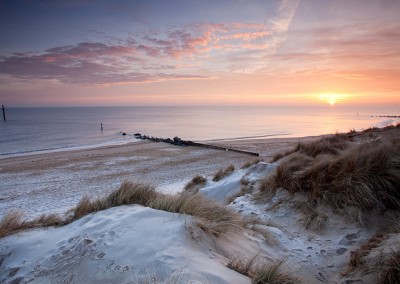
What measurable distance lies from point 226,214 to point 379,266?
2.44 meters

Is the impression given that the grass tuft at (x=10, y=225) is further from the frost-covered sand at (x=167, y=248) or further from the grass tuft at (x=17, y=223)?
the frost-covered sand at (x=167, y=248)

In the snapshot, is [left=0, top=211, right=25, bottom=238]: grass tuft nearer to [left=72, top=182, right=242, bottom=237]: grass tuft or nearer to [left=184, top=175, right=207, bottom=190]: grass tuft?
[left=72, top=182, right=242, bottom=237]: grass tuft

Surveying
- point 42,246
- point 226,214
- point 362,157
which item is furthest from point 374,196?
point 42,246

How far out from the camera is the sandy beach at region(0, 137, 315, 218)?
41.9 feet

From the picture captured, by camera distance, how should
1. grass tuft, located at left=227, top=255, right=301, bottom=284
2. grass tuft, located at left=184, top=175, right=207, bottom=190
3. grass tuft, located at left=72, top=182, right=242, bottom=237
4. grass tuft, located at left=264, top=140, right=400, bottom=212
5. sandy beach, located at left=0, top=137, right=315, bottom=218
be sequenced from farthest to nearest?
1. sandy beach, located at left=0, top=137, right=315, bottom=218
2. grass tuft, located at left=184, top=175, right=207, bottom=190
3. grass tuft, located at left=264, top=140, right=400, bottom=212
4. grass tuft, located at left=72, top=182, right=242, bottom=237
5. grass tuft, located at left=227, top=255, right=301, bottom=284

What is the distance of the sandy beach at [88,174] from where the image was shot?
1278 cm

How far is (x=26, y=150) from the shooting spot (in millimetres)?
30438

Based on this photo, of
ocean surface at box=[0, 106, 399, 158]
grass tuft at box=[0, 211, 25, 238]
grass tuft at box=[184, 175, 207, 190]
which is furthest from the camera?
ocean surface at box=[0, 106, 399, 158]

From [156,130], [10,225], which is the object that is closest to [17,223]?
[10,225]

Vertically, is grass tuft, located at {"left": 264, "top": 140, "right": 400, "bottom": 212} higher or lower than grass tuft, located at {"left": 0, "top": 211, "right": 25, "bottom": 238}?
higher

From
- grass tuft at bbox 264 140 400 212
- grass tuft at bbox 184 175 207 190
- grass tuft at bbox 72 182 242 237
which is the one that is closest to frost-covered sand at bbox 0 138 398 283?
grass tuft at bbox 72 182 242 237

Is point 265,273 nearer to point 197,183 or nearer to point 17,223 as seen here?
point 17,223

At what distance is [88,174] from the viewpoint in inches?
703

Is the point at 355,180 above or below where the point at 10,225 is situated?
above
